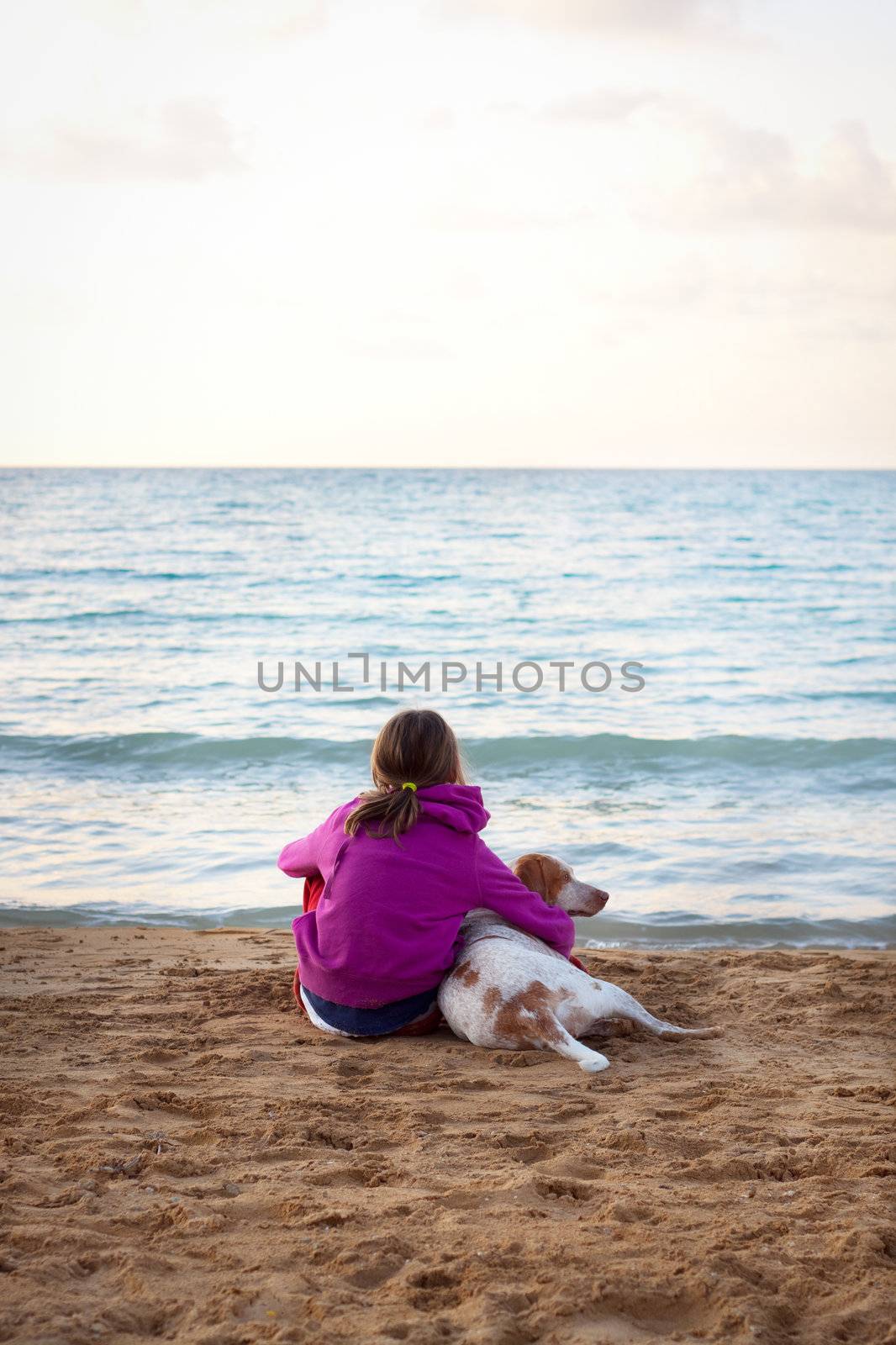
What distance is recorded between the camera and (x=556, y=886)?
4.45 m

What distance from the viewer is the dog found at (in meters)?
3.92

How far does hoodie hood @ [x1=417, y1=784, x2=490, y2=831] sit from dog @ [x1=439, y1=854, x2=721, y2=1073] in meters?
0.40

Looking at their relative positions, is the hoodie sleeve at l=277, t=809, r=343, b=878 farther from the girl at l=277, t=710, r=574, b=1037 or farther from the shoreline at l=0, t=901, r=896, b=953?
the shoreline at l=0, t=901, r=896, b=953

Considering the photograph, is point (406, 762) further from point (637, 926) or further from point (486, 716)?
Result: point (486, 716)

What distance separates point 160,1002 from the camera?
4.59m

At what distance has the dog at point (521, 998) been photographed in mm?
3920

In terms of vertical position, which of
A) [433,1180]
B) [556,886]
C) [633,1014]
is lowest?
[633,1014]

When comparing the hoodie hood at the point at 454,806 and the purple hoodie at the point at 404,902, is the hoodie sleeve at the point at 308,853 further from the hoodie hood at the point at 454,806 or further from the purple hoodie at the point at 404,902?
the hoodie hood at the point at 454,806

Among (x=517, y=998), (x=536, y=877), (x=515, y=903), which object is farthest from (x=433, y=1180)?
(x=536, y=877)

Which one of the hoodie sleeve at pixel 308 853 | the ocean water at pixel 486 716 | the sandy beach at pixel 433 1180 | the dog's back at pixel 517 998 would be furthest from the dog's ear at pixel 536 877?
the ocean water at pixel 486 716

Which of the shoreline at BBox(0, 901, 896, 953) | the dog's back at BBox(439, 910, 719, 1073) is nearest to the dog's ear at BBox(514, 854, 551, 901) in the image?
the dog's back at BBox(439, 910, 719, 1073)

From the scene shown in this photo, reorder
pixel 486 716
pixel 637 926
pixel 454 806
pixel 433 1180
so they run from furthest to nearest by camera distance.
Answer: pixel 486 716 → pixel 637 926 → pixel 454 806 → pixel 433 1180

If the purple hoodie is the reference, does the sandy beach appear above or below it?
below

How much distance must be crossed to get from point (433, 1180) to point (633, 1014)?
154 cm
